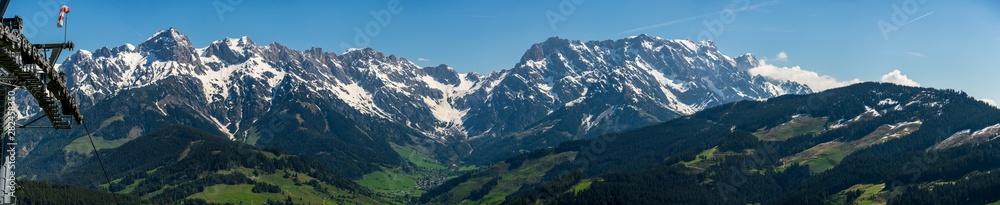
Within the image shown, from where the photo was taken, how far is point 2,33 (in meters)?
25.8

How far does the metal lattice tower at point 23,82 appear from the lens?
2791cm

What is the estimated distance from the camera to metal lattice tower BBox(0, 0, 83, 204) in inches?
1099

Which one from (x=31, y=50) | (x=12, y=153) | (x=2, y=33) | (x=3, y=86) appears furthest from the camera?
(x=12, y=153)

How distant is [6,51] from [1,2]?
318 cm

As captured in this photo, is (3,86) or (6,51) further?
(3,86)

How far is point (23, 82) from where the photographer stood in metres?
30.5

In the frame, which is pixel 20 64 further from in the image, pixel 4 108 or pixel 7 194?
pixel 7 194

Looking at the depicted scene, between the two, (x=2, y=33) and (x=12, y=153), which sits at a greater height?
(x=2, y=33)

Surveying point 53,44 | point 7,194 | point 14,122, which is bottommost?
point 7,194

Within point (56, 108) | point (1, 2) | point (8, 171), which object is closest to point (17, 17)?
point (1, 2)

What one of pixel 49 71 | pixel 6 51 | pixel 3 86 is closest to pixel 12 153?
pixel 3 86

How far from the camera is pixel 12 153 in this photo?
3378 centimetres

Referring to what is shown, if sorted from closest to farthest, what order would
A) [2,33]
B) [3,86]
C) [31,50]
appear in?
[2,33] → [31,50] → [3,86]

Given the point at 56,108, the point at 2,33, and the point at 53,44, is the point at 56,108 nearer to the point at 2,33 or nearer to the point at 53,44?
the point at 53,44
